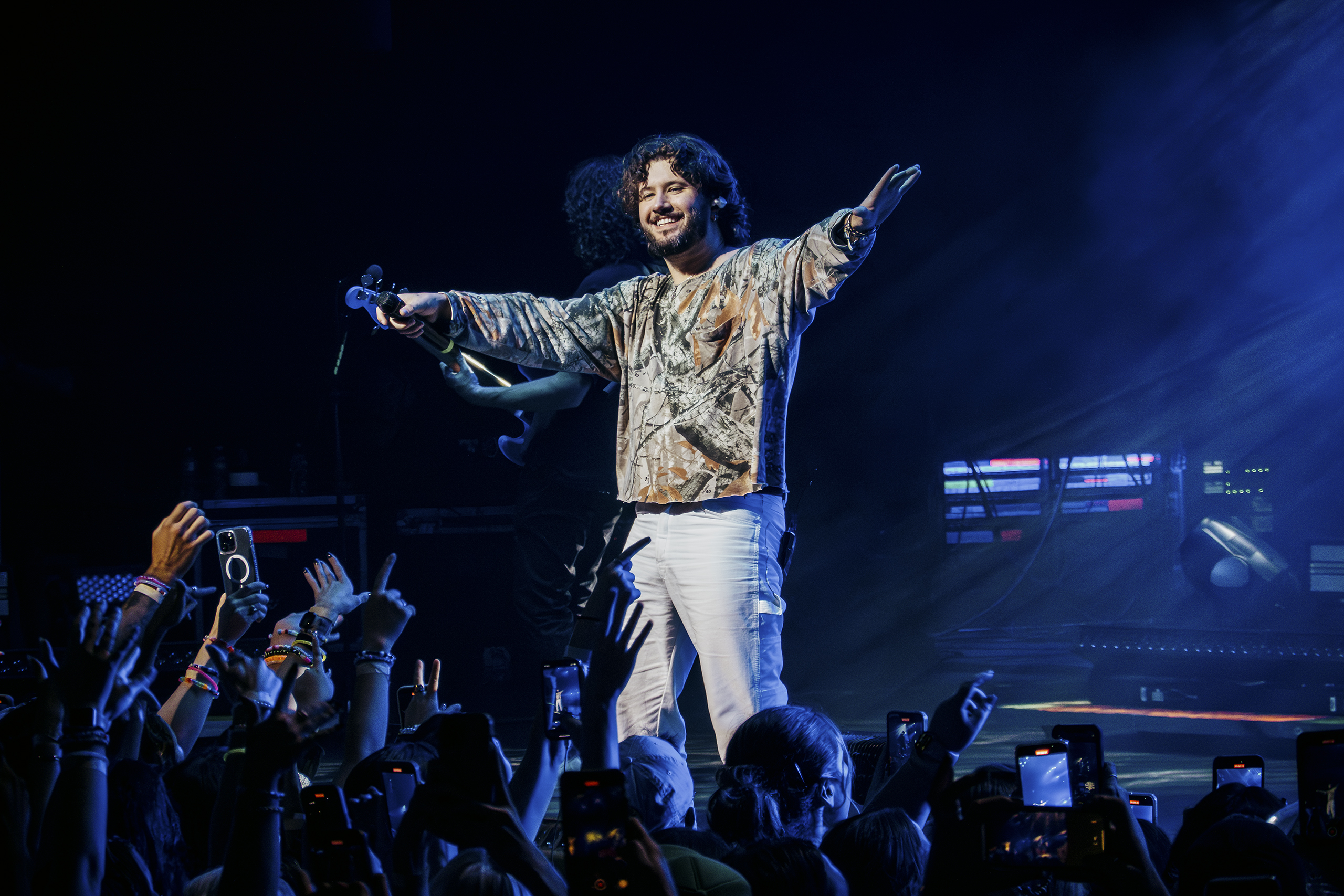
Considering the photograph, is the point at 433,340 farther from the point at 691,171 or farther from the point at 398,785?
the point at 398,785

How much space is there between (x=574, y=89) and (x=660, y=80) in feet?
1.70

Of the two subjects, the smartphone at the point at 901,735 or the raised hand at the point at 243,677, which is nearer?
the raised hand at the point at 243,677

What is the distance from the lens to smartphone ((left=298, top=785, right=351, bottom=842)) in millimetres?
1316

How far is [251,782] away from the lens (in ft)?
4.30

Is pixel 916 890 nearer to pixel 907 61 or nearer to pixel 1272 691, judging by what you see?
pixel 1272 691

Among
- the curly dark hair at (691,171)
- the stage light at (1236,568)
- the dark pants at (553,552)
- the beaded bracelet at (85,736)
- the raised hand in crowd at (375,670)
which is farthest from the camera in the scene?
the stage light at (1236,568)

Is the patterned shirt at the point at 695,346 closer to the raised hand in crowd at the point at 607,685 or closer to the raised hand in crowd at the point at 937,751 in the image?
the raised hand in crowd at the point at 937,751

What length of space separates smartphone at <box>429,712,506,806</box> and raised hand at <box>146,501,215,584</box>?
1416 mm

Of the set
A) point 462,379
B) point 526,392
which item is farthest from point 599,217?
point 462,379

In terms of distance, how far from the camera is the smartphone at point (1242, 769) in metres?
1.92

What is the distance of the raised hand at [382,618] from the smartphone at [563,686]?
504 millimetres

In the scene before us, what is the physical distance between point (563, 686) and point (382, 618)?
22.5 inches

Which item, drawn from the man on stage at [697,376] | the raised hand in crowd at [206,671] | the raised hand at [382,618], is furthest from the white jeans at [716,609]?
the raised hand in crowd at [206,671]

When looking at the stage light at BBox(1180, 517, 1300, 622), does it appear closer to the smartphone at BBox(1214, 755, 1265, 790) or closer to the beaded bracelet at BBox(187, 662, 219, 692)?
the smartphone at BBox(1214, 755, 1265, 790)
